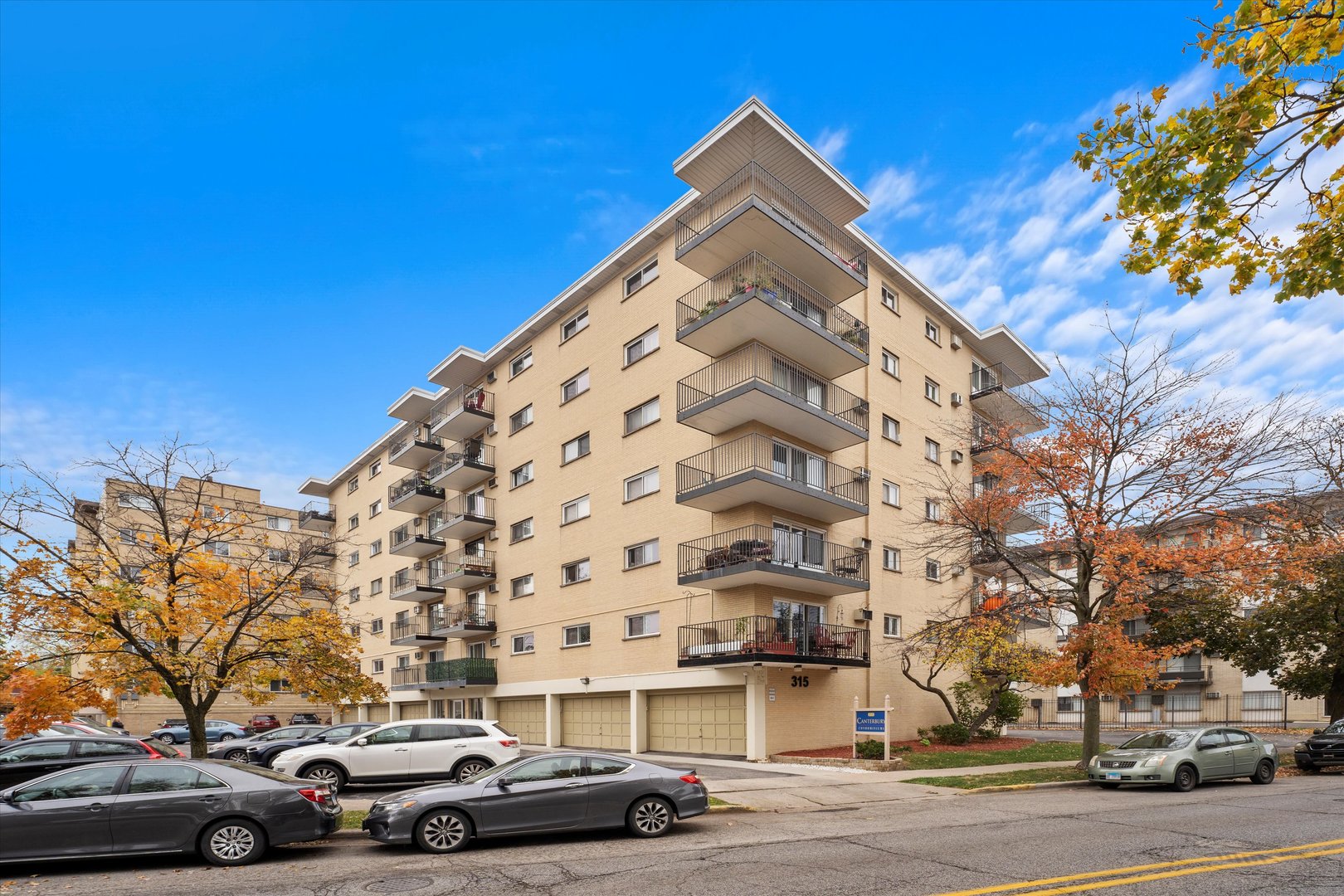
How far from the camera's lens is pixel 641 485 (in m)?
29.3

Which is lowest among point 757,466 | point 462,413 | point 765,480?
point 765,480

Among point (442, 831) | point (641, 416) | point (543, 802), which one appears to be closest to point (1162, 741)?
point (543, 802)

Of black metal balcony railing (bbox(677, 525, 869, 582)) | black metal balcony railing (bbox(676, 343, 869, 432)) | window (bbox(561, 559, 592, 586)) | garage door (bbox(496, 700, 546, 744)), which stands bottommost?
garage door (bbox(496, 700, 546, 744))

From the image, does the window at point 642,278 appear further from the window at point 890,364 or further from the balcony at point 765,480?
the window at point 890,364

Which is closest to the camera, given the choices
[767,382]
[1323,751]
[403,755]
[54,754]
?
[54,754]

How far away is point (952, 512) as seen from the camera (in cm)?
2269

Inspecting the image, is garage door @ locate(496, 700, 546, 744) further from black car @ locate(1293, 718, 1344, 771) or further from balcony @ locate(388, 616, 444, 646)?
black car @ locate(1293, 718, 1344, 771)

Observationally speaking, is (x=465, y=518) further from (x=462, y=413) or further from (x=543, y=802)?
(x=543, y=802)

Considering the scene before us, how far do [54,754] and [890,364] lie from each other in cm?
2671

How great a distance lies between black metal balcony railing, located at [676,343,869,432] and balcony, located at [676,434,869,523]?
5.39 feet

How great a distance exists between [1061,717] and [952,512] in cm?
3801

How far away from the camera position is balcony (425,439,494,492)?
3884 centimetres

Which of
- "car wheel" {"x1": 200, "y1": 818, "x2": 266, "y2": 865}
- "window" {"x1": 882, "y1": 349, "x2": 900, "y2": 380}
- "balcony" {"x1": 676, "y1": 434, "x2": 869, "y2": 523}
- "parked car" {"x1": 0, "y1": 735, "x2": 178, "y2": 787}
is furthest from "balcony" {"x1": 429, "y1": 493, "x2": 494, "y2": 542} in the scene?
"car wheel" {"x1": 200, "y1": 818, "x2": 266, "y2": 865}

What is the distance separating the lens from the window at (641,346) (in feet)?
97.9
